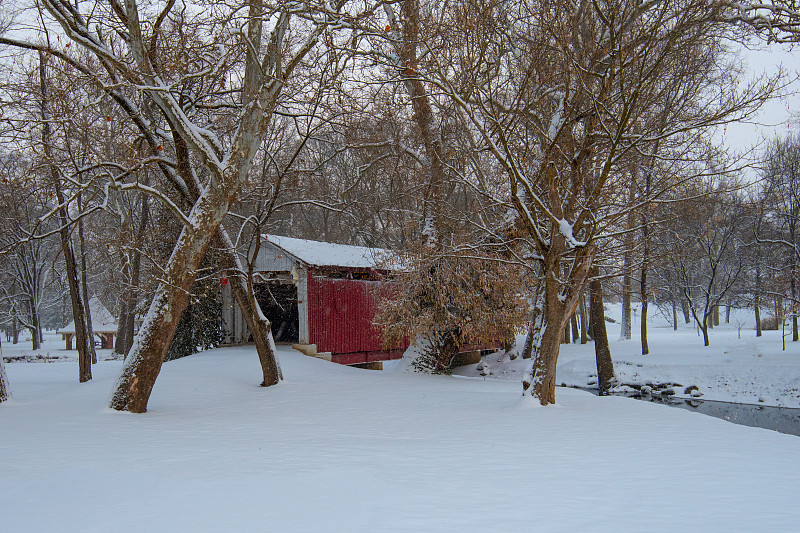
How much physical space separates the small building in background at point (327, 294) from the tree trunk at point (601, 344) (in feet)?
17.5

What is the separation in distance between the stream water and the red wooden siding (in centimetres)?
745

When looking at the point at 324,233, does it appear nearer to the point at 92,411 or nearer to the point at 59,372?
the point at 59,372

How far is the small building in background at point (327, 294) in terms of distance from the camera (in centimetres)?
1502

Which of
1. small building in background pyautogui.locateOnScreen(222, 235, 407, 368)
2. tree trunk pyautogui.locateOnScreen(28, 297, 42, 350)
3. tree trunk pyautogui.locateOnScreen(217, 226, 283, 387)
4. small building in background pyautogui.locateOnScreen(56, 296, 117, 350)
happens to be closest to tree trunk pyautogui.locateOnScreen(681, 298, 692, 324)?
small building in background pyautogui.locateOnScreen(222, 235, 407, 368)

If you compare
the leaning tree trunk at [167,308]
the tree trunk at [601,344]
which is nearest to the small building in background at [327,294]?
the tree trunk at [601,344]

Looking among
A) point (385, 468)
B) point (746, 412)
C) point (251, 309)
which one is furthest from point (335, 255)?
point (385, 468)

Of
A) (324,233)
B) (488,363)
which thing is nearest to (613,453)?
(488,363)

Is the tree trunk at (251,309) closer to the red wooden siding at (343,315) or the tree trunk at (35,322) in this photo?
the red wooden siding at (343,315)

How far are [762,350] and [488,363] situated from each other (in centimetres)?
863

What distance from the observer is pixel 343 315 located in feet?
52.8

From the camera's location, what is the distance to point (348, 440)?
6148 millimetres

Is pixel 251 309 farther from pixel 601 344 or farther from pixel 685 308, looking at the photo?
pixel 685 308

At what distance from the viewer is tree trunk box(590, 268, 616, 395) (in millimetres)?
14273

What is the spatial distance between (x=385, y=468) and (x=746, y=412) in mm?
11384
